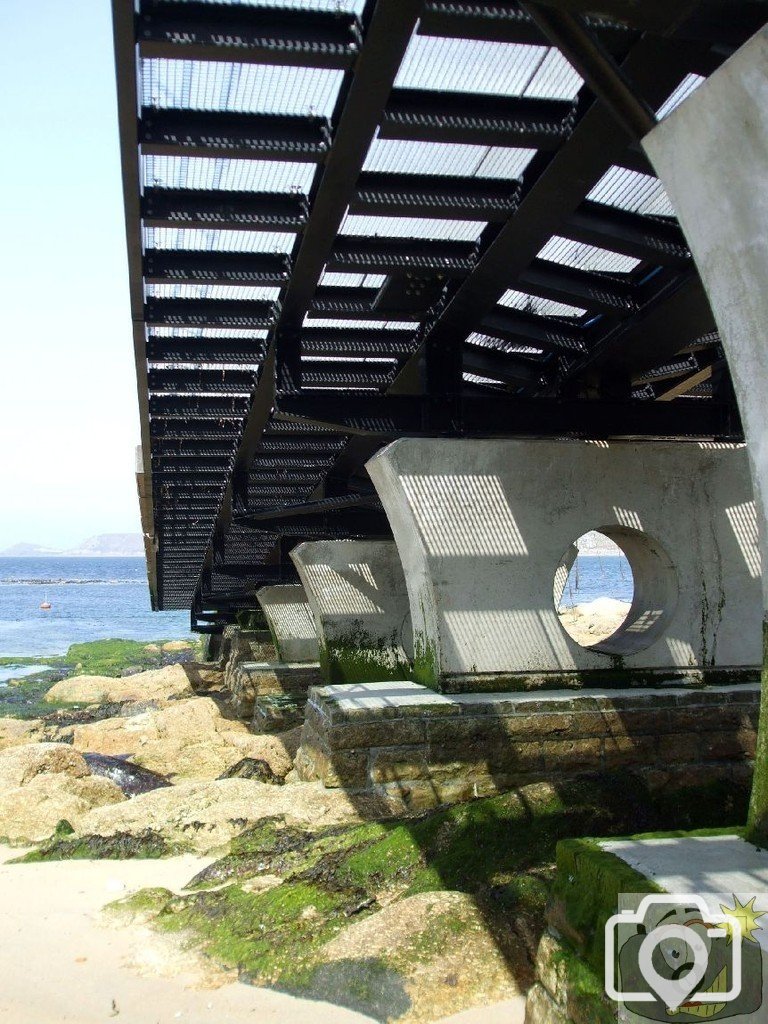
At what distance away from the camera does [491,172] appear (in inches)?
293

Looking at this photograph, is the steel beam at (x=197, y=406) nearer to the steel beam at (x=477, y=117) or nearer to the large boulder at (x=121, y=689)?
the steel beam at (x=477, y=117)

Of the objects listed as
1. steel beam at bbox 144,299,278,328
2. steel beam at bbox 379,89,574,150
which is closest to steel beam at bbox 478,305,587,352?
steel beam at bbox 144,299,278,328

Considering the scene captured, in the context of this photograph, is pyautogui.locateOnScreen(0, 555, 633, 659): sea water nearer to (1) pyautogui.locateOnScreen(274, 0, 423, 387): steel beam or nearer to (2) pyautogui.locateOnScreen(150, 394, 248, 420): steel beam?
(2) pyautogui.locateOnScreen(150, 394, 248, 420): steel beam

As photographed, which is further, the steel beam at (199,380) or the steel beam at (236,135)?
the steel beam at (199,380)

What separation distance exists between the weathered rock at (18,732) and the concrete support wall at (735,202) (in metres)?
18.5

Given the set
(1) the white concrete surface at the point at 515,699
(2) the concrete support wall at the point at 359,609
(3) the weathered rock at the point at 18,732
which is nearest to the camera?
(1) the white concrete surface at the point at 515,699

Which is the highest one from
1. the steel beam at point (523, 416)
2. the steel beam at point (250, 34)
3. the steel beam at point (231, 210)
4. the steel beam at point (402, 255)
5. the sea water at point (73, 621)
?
the steel beam at point (250, 34)

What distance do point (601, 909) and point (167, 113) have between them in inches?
224

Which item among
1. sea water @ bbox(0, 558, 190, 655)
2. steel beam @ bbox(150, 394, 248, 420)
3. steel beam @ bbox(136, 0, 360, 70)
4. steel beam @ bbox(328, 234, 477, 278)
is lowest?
sea water @ bbox(0, 558, 190, 655)

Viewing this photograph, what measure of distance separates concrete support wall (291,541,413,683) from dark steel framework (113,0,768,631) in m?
3.18

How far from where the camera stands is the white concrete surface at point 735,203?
4.44m

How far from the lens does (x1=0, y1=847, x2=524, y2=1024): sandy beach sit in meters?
5.79

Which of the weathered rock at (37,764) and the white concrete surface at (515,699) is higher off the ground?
the white concrete surface at (515,699)

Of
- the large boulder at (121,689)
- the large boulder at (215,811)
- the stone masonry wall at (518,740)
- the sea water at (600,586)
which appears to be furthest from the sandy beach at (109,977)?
the sea water at (600,586)
